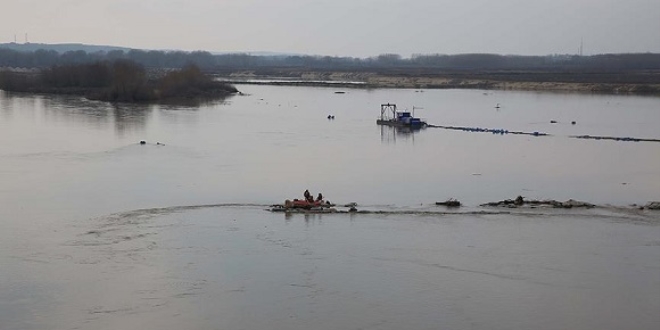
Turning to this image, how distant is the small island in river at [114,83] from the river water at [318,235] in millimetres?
10748

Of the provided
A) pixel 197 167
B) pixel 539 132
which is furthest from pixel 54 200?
pixel 539 132

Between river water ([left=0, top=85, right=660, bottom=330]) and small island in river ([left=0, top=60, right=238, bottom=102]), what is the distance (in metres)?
10.7

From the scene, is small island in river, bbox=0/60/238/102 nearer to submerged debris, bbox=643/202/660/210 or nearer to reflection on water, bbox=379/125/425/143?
reflection on water, bbox=379/125/425/143

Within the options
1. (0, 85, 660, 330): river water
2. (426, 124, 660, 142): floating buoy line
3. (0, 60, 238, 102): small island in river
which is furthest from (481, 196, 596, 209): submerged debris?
(0, 60, 238, 102): small island in river

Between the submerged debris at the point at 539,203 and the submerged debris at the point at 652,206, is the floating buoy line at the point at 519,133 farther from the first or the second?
the submerged debris at the point at 539,203

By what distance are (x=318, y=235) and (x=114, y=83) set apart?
812 inches

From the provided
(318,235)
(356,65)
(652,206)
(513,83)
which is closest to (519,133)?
(652,206)

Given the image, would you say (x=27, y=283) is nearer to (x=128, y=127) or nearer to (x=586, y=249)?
(x=586, y=249)

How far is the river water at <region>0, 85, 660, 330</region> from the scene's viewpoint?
6367mm

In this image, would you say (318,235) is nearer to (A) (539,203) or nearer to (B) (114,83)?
(A) (539,203)

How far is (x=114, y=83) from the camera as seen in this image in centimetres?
2766

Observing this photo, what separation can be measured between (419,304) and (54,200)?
Result: 5.47 meters

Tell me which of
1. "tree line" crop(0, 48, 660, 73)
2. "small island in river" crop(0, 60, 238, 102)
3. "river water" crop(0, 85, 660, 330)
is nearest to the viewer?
"river water" crop(0, 85, 660, 330)

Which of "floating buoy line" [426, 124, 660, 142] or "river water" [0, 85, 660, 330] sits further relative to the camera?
"floating buoy line" [426, 124, 660, 142]
